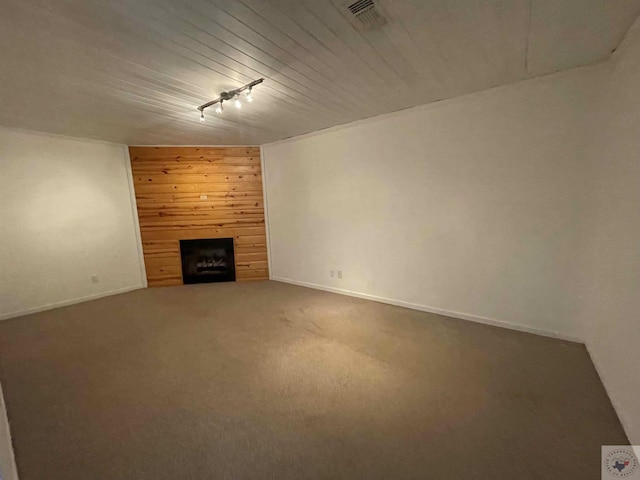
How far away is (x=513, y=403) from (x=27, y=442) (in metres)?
3.05

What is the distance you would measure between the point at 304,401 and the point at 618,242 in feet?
7.68

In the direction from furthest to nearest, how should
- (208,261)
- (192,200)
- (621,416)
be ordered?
(208,261), (192,200), (621,416)

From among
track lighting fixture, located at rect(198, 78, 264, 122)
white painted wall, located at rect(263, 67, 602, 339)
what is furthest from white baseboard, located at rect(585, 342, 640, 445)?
track lighting fixture, located at rect(198, 78, 264, 122)

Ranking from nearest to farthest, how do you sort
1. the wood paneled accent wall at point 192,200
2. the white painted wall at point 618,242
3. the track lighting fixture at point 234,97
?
1. the white painted wall at point 618,242
2. the track lighting fixture at point 234,97
3. the wood paneled accent wall at point 192,200

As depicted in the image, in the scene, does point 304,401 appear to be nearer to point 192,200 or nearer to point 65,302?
point 192,200

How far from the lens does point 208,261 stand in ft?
16.2

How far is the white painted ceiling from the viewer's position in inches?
56.4

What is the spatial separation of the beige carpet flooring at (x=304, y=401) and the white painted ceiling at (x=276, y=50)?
93.0 inches

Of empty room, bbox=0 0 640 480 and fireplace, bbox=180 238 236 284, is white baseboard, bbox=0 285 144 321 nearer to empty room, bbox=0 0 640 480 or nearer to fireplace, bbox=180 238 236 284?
empty room, bbox=0 0 640 480

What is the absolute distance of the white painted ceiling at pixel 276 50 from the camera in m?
1.43

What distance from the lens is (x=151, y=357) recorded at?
2533 mm

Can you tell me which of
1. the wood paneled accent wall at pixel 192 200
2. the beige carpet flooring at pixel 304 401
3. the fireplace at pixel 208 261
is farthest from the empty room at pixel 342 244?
the fireplace at pixel 208 261

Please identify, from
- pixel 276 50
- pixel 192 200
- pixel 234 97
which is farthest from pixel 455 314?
pixel 192 200

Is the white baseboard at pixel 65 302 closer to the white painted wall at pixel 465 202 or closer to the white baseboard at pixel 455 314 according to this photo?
the white baseboard at pixel 455 314
